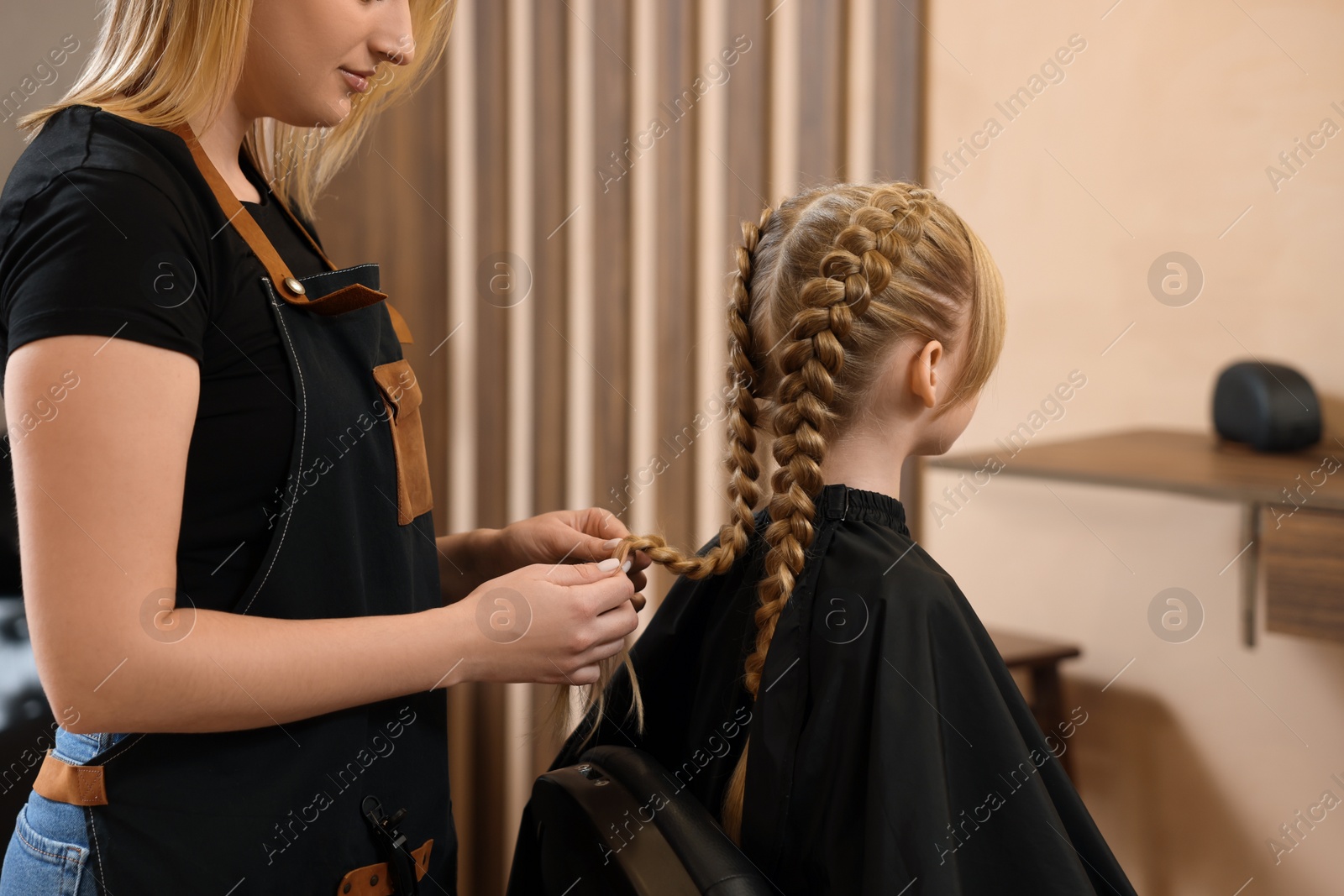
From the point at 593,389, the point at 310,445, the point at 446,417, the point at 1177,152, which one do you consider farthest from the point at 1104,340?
the point at 310,445

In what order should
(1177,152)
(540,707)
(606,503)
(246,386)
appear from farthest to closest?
(540,707) → (606,503) → (1177,152) → (246,386)

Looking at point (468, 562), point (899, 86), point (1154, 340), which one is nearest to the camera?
point (468, 562)

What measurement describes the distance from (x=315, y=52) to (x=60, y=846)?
68 cm

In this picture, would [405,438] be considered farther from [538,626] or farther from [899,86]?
[899,86]

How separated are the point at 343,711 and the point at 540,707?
134 cm

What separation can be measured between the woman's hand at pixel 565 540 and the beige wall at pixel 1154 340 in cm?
112

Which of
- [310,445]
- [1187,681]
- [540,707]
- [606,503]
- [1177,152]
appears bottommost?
[540,707]

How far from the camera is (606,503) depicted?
205 centimetres

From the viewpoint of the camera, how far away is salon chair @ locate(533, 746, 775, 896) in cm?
75

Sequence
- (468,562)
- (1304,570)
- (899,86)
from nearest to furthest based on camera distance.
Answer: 1. (468,562)
2. (1304,570)
3. (899,86)

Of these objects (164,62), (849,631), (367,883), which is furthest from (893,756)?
(164,62)

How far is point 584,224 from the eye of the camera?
2049 millimetres

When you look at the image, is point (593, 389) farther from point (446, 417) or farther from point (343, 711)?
point (343, 711)

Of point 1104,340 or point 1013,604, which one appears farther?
point 1013,604
